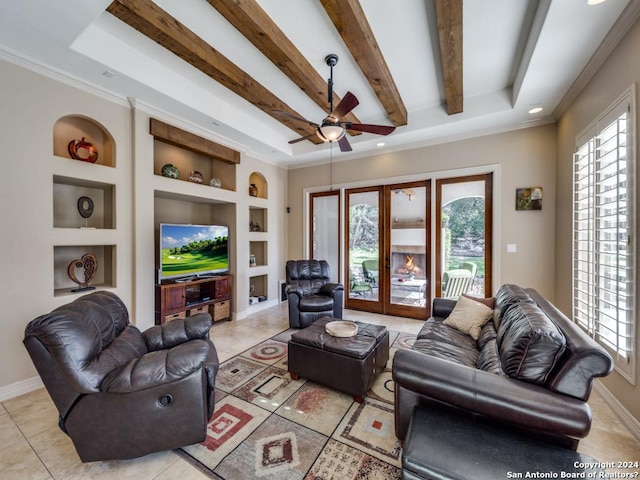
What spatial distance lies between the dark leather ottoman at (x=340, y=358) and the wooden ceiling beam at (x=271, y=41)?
2.60m

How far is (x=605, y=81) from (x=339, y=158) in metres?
3.53

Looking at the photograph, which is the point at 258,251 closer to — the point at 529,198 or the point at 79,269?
the point at 79,269

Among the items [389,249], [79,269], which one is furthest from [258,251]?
[79,269]

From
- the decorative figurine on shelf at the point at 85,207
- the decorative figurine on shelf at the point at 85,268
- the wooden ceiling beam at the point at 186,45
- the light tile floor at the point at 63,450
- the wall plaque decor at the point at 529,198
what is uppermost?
the wooden ceiling beam at the point at 186,45

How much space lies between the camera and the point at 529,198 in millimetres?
3643

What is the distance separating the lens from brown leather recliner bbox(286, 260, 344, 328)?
392 centimetres

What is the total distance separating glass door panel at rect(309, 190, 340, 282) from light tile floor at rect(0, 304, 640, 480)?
382 cm

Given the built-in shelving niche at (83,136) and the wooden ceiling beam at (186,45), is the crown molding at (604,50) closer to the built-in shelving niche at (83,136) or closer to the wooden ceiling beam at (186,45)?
the wooden ceiling beam at (186,45)

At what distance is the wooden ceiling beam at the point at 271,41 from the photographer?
2.02m

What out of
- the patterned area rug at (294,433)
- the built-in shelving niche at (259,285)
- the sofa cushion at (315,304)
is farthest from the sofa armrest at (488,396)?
the built-in shelving niche at (259,285)

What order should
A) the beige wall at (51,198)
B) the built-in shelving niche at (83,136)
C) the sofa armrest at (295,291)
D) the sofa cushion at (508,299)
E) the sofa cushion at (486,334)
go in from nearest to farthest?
the sofa cushion at (508,299)
the sofa cushion at (486,334)
the beige wall at (51,198)
the built-in shelving niche at (83,136)
the sofa armrest at (295,291)

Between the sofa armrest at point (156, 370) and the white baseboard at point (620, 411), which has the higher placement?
the sofa armrest at point (156, 370)

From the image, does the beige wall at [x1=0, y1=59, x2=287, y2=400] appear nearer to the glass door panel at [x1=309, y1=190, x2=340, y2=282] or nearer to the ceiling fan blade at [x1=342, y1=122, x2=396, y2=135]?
the glass door panel at [x1=309, y1=190, x2=340, y2=282]

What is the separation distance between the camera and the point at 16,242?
7.66 feet
